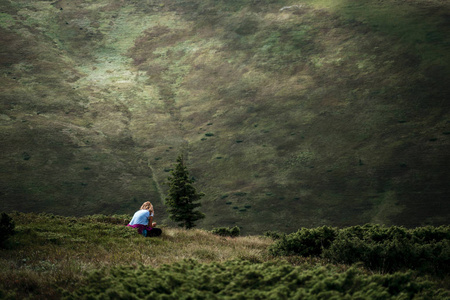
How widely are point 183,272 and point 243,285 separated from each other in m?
1.35

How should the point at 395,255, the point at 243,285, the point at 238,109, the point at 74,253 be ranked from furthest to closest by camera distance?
the point at 238,109
the point at 74,253
the point at 395,255
the point at 243,285

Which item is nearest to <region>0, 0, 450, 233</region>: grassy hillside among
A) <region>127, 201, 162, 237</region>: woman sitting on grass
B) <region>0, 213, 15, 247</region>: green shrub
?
<region>127, 201, 162, 237</region>: woman sitting on grass

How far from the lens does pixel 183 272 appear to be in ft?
22.5

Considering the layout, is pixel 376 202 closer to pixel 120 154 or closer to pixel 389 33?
pixel 120 154

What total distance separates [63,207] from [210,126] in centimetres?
3766

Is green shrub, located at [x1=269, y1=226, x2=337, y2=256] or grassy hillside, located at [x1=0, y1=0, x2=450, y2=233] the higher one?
grassy hillside, located at [x1=0, y1=0, x2=450, y2=233]

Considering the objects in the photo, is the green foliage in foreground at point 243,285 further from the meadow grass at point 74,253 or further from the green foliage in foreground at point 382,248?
the green foliage in foreground at point 382,248

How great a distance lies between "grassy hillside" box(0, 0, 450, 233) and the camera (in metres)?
56.7

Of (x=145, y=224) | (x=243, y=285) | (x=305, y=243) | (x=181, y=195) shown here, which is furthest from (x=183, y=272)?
(x=181, y=195)

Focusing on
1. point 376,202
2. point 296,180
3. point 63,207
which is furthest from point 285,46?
point 63,207

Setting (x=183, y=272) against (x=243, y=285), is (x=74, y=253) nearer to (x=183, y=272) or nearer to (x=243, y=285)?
(x=183, y=272)

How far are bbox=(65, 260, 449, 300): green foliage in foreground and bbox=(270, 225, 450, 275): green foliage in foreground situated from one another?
299 cm

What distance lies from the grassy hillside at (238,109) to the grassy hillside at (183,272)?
41.6 m

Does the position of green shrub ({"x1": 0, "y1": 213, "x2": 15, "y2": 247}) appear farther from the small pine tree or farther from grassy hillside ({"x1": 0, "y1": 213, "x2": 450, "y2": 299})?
the small pine tree
